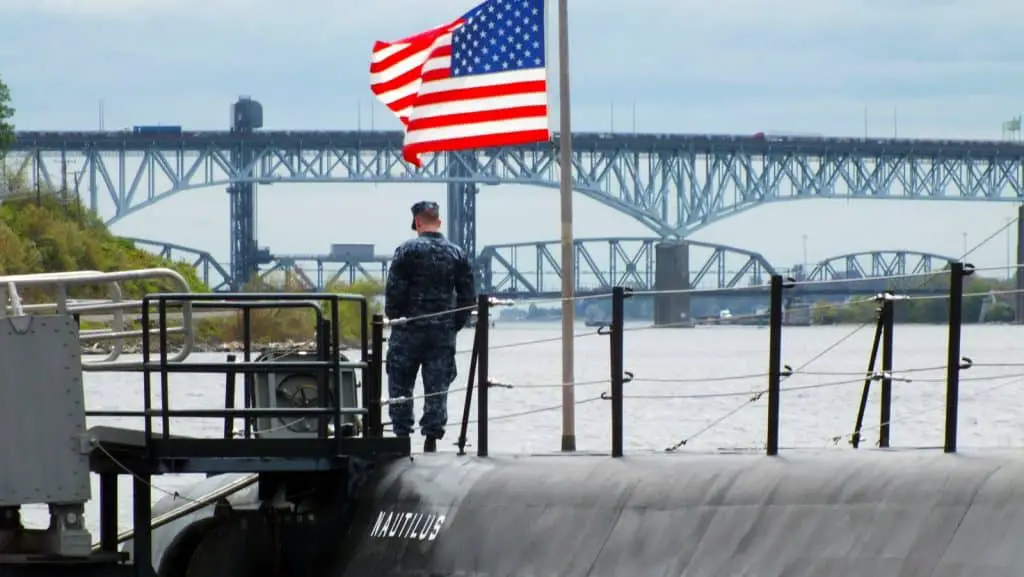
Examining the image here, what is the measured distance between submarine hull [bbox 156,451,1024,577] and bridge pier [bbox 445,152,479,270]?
119396 millimetres

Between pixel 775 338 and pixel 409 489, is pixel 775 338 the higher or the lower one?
the higher one

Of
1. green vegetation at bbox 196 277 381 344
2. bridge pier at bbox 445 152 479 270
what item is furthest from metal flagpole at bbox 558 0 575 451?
bridge pier at bbox 445 152 479 270

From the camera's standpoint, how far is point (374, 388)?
13852mm

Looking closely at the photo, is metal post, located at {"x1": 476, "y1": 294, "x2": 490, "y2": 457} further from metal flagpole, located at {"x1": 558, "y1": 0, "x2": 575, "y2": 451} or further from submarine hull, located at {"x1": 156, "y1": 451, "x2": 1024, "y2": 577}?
metal flagpole, located at {"x1": 558, "y1": 0, "x2": 575, "y2": 451}

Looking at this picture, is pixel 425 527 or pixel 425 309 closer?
pixel 425 527

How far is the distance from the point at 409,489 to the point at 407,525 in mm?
303

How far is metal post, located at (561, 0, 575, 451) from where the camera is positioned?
14.6m

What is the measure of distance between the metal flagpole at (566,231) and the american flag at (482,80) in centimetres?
32

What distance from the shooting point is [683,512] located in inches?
444

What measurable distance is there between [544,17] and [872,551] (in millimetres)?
6638

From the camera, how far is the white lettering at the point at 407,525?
1285cm

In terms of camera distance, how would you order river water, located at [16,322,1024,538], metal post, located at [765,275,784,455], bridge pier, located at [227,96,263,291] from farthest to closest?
bridge pier, located at [227,96,263,291], river water, located at [16,322,1024,538], metal post, located at [765,275,784,455]

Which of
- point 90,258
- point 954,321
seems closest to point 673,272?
point 90,258

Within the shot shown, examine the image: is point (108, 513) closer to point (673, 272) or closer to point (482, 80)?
point (482, 80)
